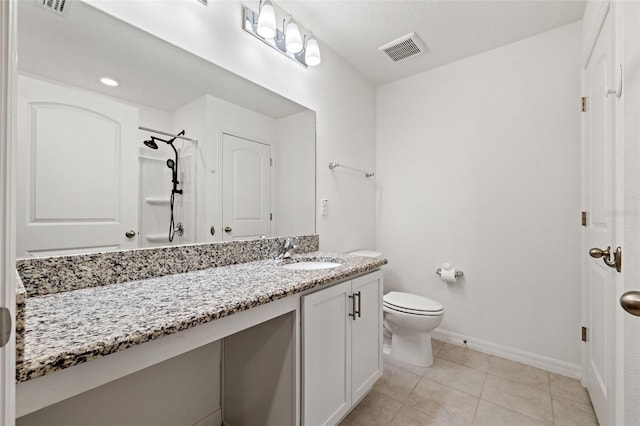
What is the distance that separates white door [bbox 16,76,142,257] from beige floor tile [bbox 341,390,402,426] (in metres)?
1.38

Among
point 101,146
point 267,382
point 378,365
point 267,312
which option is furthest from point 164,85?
point 378,365

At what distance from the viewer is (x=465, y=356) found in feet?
6.71

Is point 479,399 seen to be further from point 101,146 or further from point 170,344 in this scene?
point 101,146

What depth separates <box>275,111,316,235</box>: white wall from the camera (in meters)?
1.77

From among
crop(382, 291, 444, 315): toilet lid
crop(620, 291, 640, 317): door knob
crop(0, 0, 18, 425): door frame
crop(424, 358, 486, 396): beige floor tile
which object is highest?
crop(0, 0, 18, 425): door frame

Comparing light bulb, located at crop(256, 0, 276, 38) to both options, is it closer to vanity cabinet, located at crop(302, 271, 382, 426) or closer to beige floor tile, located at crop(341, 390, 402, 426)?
vanity cabinet, located at crop(302, 271, 382, 426)

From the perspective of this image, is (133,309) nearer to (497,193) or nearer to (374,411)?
(374,411)

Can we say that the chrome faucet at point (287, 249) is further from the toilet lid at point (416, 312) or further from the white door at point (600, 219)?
the white door at point (600, 219)

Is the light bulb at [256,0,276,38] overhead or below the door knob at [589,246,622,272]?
overhead

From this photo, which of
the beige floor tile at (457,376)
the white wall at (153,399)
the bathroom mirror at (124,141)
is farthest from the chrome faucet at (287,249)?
the beige floor tile at (457,376)

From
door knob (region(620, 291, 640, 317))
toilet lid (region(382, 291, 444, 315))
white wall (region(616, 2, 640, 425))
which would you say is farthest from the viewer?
toilet lid (region(382, 291, 444, 315))

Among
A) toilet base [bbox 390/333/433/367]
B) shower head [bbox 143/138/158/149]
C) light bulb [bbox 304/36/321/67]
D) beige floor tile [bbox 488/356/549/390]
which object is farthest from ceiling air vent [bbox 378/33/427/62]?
beige floor tile [bbox 488/356/549/390]

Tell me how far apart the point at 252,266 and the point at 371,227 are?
1.50 meters

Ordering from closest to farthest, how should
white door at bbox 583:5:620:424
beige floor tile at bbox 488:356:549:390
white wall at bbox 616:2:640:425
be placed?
white wall at bbox 616:2:640:425
white door at bbox 583:5:620:424
beige floor tile at bbox 488:356:549:390
